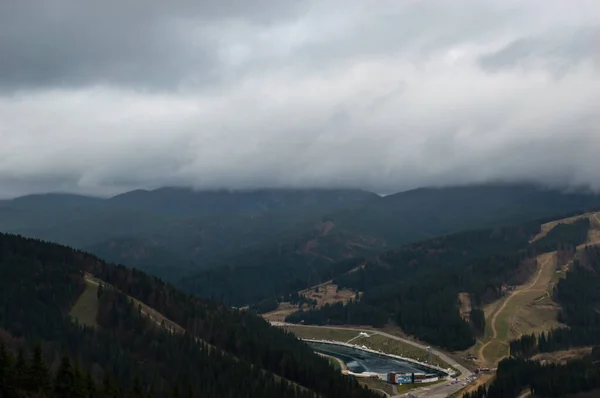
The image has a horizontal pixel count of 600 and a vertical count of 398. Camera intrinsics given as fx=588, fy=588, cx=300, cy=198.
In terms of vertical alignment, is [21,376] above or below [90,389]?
above

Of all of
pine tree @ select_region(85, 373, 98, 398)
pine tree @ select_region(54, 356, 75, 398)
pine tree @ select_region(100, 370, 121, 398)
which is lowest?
pine tree @ select_region(100, 370, 121, 398)

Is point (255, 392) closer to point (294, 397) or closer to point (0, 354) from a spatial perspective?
point (294, 397)

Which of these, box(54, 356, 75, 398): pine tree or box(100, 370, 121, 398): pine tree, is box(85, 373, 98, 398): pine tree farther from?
box(54, 356, 75, 398): pine tree

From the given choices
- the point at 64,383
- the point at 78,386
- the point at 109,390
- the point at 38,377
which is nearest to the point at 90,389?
the point at 78,386

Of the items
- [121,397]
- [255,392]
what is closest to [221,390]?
[255,392]

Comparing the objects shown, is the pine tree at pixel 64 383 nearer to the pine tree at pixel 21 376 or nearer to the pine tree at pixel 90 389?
the pine tree at pixel 90 389

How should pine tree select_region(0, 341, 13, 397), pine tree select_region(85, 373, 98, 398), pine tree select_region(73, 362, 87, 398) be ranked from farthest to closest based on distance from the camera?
1. pine tree select_region(85, 373, 98, 398)
2. pine tree select_region(73, 362, 87, 398)
3. pine tree select_region(0, 341, 13, 397)

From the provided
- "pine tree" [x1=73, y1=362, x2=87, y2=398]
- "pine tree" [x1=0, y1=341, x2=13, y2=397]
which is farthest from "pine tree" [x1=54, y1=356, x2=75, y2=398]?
"pine tree" [x1=0, y1=341, x2=13, y2=397]

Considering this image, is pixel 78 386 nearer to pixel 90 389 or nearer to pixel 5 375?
pixel 90 389

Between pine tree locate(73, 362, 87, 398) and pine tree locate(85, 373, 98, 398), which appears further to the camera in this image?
pine tree locate(85, 373, 98, 398)
